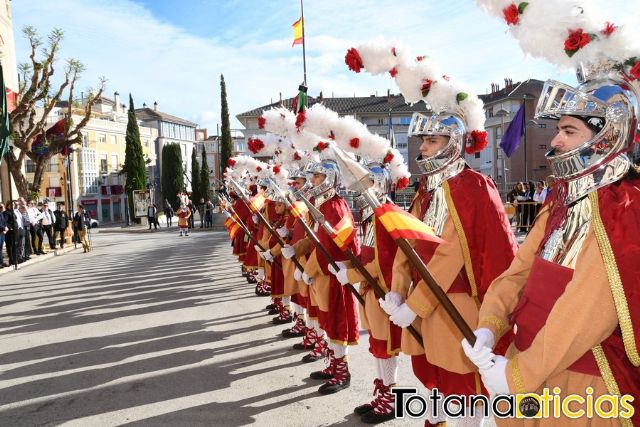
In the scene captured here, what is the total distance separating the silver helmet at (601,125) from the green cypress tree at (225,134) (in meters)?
34.7

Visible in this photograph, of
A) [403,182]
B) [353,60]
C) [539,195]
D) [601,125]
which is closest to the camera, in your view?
[601,125]

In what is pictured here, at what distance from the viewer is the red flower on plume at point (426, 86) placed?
362 centimetres

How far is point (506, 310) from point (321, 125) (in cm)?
339

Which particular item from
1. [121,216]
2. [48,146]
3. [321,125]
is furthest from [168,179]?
[321,125]

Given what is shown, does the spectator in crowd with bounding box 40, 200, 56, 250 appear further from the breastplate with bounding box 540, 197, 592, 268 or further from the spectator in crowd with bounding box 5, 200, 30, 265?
the breastplate with bounding box 540, 197, 592, 268

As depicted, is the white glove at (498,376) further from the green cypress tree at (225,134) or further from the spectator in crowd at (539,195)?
the green cypress tree at (225,134)

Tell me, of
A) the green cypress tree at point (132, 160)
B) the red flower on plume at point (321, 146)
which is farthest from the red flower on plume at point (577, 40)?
the green cypress tree at point (132, 160)

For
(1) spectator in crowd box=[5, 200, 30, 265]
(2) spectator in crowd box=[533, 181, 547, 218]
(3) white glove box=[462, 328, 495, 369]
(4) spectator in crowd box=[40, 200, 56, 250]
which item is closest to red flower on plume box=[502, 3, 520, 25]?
(3) white glove box=[462, 328, 495, 369]

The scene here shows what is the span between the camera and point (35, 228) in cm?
1962

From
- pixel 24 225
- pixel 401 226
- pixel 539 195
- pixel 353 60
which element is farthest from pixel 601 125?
pixel 24 225

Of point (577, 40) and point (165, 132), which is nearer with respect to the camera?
point (577, 40)

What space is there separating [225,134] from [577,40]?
38017 mm

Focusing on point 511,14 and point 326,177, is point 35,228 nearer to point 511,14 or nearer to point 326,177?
point 326,177

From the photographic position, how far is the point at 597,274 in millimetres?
1909
